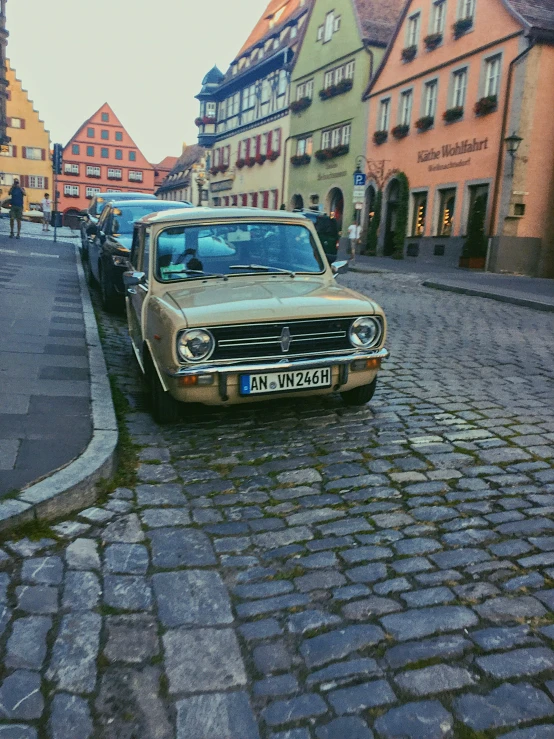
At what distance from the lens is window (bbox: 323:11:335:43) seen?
38781 millimetres

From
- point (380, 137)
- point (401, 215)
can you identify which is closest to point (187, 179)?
point (380, 137)

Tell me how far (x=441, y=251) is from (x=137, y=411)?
77.0 feet

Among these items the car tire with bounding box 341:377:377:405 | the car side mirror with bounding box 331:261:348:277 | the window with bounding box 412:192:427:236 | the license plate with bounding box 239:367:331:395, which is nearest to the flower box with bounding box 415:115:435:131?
the window with bounding box 412:192:427:236

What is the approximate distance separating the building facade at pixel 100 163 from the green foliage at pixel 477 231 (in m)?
74.9

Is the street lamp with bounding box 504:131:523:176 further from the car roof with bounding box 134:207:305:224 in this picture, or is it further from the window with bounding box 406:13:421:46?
the car roof with bounding box 134:207:305:224

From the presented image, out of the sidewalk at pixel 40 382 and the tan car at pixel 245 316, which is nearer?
the sidewalk at pixel 40 382

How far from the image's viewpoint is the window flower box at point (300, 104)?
41.2 m

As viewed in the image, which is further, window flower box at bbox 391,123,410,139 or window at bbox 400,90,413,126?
window at bbox 400,90,413,126

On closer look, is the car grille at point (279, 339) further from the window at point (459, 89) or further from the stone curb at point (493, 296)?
the window at point (459, 89)

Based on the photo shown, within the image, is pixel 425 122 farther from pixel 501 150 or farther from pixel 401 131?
pixel 501 150

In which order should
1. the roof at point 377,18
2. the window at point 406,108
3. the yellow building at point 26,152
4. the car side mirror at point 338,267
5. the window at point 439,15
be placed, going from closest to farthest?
the car side mirror at point 338,267 < the window at point 439,15 < the window at point 406,108 < the roof at point 377,18 < the yellow building at point 26,152

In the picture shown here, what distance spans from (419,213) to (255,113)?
2456 cm

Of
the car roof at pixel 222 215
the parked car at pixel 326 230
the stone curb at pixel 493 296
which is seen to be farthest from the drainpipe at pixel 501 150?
the car roof at pixel 222 215

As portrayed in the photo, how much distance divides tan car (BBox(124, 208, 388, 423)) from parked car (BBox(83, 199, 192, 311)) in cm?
433
